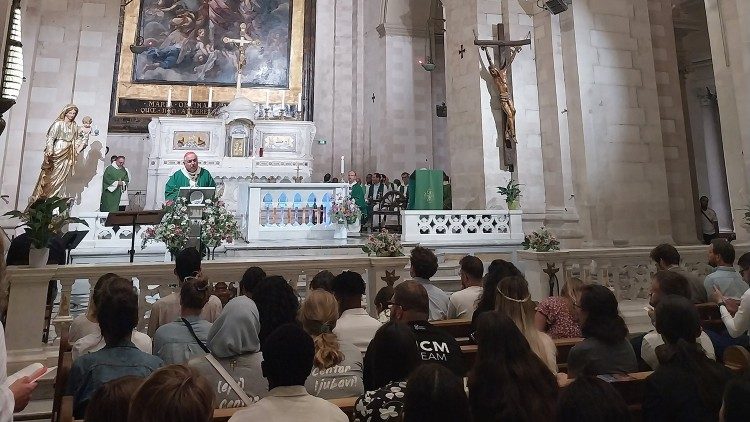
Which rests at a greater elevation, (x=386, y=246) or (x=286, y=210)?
(x=286, y=210)

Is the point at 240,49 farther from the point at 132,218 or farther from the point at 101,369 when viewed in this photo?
the point at 101,369

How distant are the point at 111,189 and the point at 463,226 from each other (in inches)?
303

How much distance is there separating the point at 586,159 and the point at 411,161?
7.06 m


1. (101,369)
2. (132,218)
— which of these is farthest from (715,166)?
(101,369)

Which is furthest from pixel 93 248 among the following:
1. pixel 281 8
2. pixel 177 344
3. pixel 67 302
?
A: pixel 281 8

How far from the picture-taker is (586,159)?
840cm

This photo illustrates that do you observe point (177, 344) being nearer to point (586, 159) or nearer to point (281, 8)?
point (586, 159)

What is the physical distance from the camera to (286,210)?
10.0 metres

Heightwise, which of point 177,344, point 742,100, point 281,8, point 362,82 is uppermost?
point 281,8

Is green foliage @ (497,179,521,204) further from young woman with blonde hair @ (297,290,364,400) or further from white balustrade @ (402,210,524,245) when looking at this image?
young woman with blonde hair @ (297,290,364,400)

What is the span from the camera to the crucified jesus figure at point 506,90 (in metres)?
9.42

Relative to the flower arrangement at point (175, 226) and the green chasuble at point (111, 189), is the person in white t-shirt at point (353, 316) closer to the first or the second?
the flower arrangement at point (175, 226)

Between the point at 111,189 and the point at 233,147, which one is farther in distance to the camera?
the point at 233,147

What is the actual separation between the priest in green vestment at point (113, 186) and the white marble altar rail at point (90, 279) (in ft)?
21.1
